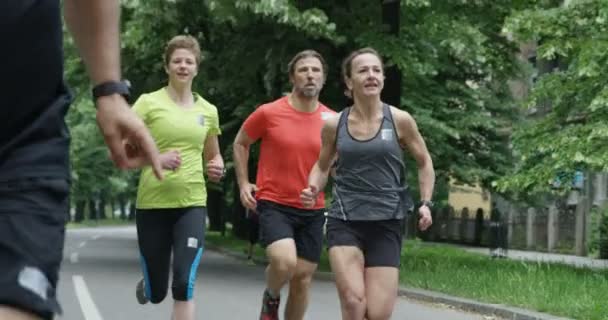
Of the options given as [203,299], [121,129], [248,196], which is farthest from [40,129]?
[203,299]

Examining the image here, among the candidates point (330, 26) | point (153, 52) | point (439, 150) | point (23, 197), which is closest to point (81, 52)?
point (23, 197)

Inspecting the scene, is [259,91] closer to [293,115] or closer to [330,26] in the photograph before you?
[330,26]

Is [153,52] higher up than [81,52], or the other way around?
[153,52]

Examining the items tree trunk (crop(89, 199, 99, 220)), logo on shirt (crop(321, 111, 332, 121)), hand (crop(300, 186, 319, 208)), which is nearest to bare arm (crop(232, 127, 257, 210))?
logo on shirt (crop(321, 111, 332, 121))

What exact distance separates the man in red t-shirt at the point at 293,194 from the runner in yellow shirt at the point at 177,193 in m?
0.70

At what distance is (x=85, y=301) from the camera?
12852 millimetres

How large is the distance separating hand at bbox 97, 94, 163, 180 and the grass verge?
8576mm

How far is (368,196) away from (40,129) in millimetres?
4289

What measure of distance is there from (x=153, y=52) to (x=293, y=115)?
Result: 42.6ft

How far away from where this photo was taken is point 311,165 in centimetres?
756

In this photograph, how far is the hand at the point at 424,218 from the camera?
6695 millimetres

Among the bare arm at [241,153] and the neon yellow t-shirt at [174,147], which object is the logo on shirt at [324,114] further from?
the neon yellow t-shirt at [174,147]

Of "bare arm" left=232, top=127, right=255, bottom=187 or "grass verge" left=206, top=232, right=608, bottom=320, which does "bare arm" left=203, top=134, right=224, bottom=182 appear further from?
"grass verge" left=206, top=232, right=608, bottom=320

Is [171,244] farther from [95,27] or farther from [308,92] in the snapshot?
[95,27]
